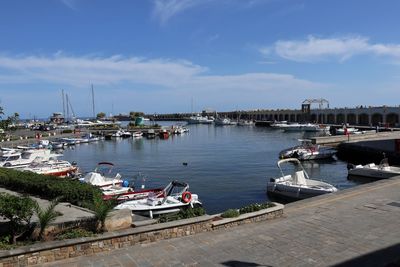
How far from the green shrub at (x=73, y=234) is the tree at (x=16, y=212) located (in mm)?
874

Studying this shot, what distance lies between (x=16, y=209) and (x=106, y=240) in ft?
7.34

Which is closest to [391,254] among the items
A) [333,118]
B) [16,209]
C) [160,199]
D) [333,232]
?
[333,232]

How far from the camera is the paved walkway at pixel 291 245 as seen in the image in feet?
32.0

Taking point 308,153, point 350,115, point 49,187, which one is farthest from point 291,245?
point 350,115

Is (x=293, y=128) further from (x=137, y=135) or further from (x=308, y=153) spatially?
(x=308, y=153)

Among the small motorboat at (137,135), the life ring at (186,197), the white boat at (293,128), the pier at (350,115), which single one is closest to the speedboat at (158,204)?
the life ring at (186,197)

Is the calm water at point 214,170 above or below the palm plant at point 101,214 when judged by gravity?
below

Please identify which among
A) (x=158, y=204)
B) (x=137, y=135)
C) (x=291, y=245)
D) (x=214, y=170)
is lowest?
(x=214, y=170)

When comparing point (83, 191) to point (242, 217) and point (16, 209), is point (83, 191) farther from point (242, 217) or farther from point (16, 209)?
point (242, 217)

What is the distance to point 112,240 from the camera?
10492mm

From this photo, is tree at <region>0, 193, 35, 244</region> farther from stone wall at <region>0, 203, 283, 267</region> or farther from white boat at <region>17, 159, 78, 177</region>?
white boat at <region>17, 159, 78, 177</region>

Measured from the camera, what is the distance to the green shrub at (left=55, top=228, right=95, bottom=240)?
34.0 ft

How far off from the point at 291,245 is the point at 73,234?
557 centimetres

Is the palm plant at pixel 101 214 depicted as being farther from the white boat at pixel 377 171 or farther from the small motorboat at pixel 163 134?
the small motorboat at pixel 163 134
